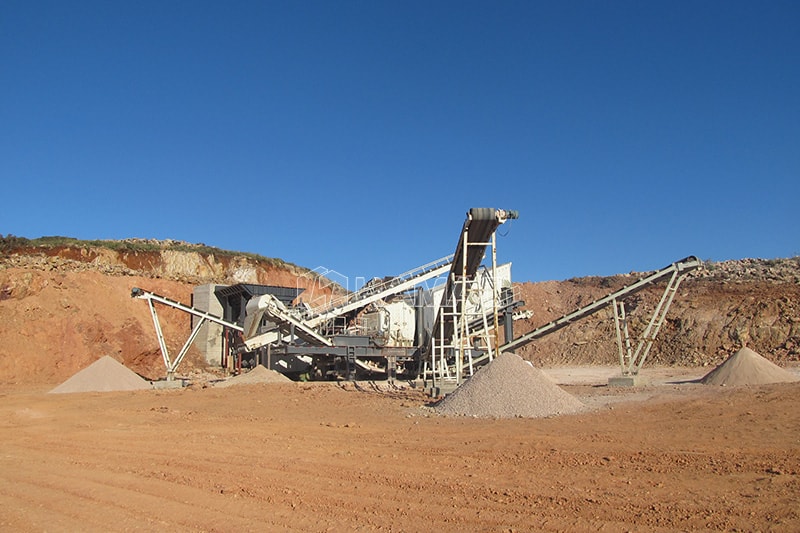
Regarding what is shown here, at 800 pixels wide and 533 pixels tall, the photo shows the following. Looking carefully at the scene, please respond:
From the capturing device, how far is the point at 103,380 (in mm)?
21359

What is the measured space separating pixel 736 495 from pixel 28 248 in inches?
1812

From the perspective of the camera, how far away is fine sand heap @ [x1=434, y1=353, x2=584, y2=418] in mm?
13633

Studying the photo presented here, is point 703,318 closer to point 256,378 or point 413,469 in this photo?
point 256,378

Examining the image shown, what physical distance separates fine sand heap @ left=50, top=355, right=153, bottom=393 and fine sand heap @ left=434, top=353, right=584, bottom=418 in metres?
12.7

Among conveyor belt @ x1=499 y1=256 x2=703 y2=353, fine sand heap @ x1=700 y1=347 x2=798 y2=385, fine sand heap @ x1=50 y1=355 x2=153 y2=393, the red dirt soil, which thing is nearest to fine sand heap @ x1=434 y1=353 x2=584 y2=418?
the red dirt soil

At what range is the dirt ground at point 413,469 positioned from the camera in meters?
5.87

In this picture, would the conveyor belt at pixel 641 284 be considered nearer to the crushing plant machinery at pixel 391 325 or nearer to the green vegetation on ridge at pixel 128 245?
the crushing plant machinery at pixel 391 325

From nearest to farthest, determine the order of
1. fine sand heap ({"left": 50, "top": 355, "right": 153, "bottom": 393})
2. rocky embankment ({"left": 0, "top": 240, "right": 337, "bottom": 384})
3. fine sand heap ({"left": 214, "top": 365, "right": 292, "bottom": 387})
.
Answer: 1. fine sand heap ({"left": 50, "top": 355, "right": 153, "bottom": 393})
2. fine sand heap ({"left": 214, "top": 365, "right": 292, "bottom": 387})
3. rocky embankment ({"left": 0, "top": 240, "right": 337, "bottom": 384})

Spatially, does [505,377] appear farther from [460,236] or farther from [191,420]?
[191,420]

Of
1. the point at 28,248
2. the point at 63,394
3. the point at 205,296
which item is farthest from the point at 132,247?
the point at 63,394

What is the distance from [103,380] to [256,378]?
5578mm

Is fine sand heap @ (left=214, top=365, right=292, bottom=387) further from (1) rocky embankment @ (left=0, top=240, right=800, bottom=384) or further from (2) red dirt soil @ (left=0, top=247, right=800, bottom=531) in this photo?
(1) rocky embankment @ (left=0, top=240, right=800, bottom=384)

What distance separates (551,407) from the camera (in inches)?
538

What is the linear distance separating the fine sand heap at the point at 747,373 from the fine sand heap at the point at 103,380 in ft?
64.1
